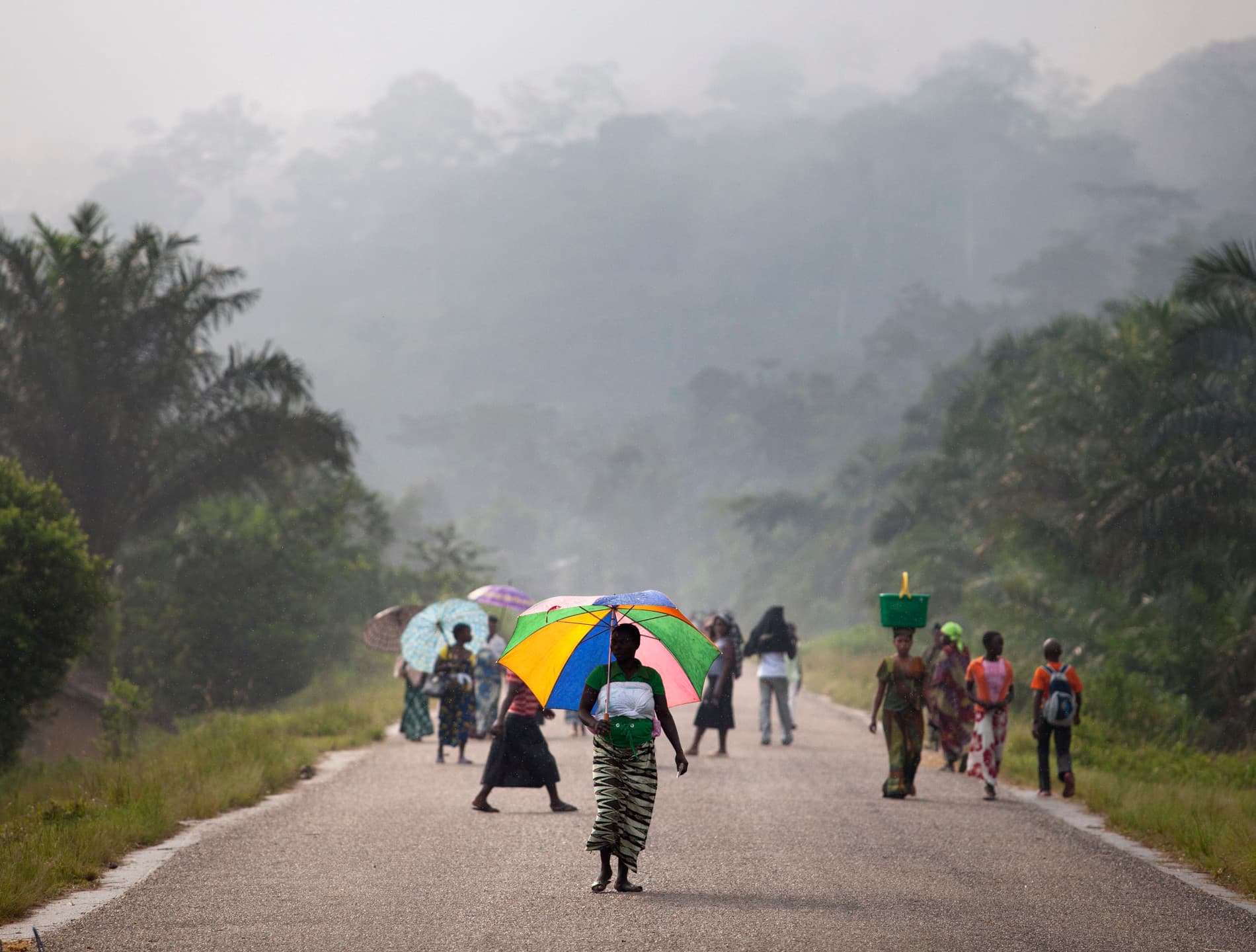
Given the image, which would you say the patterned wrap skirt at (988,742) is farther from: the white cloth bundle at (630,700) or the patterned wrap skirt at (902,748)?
the white cloth bundle at (630,700)

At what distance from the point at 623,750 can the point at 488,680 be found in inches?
427

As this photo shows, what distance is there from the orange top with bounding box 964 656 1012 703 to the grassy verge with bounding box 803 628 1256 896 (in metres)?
1.23

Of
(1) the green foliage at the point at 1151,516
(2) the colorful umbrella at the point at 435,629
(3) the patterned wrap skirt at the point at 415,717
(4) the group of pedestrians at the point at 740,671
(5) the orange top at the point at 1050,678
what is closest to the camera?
(5) the orange top at the point at 1050,678

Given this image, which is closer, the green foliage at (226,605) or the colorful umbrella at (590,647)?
the colorful umbrella at (590,647)

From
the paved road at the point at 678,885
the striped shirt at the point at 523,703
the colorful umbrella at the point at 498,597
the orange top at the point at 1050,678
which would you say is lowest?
the paved road at the point at 678,885

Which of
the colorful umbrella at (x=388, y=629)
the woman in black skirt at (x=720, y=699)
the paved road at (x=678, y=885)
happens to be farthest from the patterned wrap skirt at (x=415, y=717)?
the paved road at (x=678, y=885)

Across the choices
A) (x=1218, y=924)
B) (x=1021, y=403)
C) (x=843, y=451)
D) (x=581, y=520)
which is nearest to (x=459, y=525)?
(x=581, y=520)

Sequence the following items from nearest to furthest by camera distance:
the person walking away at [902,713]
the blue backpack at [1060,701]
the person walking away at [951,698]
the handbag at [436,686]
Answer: the person walking away at [902,713] < the blue backpack at [1060,701] < the person walking away at [951,698] < the handbag at [436,686]

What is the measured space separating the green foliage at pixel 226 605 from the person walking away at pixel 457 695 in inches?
528

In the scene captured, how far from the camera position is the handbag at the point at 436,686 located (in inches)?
631

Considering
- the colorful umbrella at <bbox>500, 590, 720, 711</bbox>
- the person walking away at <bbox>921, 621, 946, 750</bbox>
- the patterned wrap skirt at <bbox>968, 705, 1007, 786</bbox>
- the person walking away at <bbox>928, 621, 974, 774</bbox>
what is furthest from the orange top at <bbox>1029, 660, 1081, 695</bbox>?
the colorful umbrella at <bbox>500, 590, 720, 711</bbox>

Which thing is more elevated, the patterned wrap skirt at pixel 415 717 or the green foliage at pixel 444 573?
the green foliage at pixel 444 573

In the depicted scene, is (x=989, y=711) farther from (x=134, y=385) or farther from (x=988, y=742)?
(x=134, y=385)

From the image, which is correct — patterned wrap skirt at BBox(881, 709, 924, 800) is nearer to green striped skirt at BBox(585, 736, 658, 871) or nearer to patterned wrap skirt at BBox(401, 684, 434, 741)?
green striped skirt at BBox(585, 736, 658, 871)
